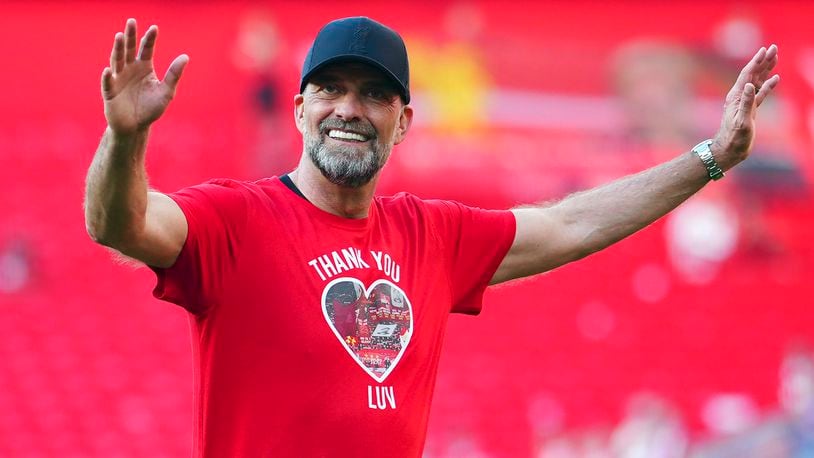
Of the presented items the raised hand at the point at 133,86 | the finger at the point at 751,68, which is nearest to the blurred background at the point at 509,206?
Result: the finger at the point at 751,68

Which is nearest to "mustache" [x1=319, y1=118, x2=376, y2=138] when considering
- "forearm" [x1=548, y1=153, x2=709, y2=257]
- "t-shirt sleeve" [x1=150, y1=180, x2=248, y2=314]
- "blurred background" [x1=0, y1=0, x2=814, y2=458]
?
"t-shirt sleeve" [x1=150, y1=180, x2=248, y2=314]

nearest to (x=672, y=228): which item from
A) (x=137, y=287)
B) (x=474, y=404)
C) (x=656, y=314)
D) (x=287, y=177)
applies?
(x=656, y=314)

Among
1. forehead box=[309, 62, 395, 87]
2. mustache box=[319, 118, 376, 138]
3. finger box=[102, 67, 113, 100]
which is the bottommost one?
finger box=[102, 67, 113, 100]

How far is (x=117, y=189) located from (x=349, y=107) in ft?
2.20

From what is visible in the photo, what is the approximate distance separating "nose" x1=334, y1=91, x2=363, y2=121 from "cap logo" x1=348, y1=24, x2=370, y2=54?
100 millimetres

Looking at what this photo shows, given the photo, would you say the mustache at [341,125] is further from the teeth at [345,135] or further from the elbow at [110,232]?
the elbow at [110,232]

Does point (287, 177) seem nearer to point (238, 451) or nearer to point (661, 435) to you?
point (238, 451)

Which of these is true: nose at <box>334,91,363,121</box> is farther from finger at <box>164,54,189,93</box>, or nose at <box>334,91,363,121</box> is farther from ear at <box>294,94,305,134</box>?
finger at <box>164,54,189,93</box>

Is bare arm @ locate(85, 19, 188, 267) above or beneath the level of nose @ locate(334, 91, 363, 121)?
beneath

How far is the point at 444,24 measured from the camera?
531 inches

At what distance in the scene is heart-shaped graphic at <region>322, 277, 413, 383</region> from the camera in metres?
2.67

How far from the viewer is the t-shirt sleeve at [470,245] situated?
307 cm

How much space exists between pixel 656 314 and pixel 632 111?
245 centimetres

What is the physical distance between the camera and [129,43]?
2332 mm
